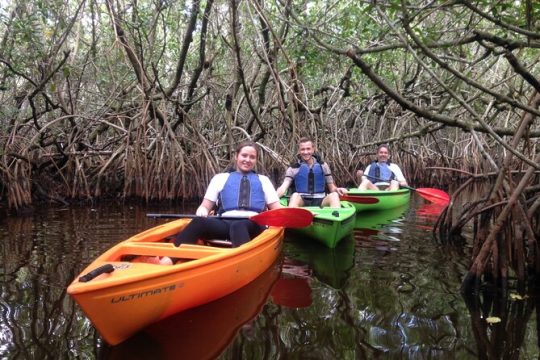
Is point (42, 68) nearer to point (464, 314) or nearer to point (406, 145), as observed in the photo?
point (464, 314)

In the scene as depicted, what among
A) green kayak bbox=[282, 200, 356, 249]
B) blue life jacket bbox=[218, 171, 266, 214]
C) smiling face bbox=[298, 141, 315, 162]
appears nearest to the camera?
blue life jacket bbox=[218, 171, 266, 214]

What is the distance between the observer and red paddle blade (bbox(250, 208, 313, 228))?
13.1ft

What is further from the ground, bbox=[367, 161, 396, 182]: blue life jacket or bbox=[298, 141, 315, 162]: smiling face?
bbox=[298, 141, 315, 162]: smiling face

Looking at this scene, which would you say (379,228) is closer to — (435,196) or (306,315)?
(435,196)

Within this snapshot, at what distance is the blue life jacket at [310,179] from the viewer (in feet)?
19.2

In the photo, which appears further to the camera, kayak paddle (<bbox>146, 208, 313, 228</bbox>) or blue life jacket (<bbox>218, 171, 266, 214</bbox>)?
blue life jacket (<bbox>218, 171, 266, 214</bbox>)

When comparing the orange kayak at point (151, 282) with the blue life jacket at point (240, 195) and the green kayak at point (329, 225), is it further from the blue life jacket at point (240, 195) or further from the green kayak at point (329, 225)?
the green kayak at point (329, 225)

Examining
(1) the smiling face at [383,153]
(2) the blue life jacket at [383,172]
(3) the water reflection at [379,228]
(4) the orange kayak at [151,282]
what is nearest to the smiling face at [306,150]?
(3) the water reflection at [379,228]

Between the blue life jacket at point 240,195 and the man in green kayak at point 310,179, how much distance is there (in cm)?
152

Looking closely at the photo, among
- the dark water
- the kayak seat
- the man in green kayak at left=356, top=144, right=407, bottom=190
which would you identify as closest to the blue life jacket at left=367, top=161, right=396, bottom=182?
the man in green kayak at left=356, top=144, right=407, bottom=190

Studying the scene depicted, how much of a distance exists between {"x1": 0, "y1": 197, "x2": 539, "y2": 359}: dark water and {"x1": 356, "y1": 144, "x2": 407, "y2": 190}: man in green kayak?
3.71 metres

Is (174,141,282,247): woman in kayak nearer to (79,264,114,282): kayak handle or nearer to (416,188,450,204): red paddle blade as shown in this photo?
(79,264,114,282): kayak handle

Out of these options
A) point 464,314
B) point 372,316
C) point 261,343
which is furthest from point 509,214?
point 261,343

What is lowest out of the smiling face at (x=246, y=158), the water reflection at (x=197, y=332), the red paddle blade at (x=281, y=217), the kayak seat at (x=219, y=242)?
the water reflection at (x=197, y=332)
